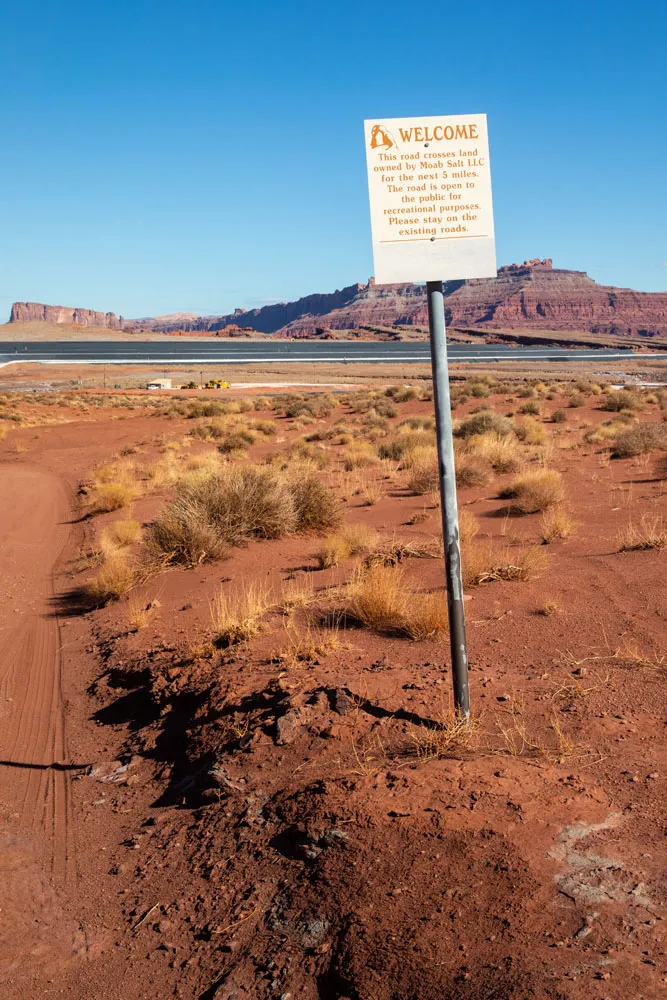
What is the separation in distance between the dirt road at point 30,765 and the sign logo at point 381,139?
4.57 meters

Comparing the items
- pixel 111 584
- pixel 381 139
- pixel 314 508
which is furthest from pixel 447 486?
pixel 314 508

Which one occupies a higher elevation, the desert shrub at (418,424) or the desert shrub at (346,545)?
the desert shrub at (418,424)

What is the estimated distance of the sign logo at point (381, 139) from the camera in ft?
15.7

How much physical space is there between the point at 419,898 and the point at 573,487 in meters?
11.6

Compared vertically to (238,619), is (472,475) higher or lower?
higher

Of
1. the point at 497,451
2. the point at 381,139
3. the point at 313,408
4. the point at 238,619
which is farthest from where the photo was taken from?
the point at 313,408

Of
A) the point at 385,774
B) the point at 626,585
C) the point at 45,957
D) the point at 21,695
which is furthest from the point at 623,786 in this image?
the point at 21,695

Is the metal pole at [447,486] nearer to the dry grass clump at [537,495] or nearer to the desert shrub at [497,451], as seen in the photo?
the dry grass clump at [537,495]

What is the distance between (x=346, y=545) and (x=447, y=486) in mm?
5479

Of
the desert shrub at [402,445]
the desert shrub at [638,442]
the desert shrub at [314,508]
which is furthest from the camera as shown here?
the desert shrub at [402,445]

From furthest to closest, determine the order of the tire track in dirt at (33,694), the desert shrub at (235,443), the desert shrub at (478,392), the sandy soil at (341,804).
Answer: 1. the desert shrub at (478,392)
2. the desert shrub at (235,443)
3. the tire track in dirt at (33,694)
4. the sandy soil at (341,804)

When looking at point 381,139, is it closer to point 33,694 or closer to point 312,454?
point 33,694

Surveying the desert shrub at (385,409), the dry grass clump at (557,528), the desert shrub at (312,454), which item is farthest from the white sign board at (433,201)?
the desert shrub at (385,409)

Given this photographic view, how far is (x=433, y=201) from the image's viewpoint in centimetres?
490
